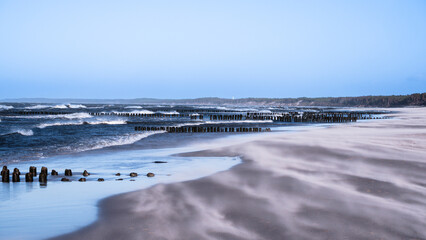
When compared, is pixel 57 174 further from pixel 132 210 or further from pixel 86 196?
pixel 132 210

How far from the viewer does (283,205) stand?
22.5 ft

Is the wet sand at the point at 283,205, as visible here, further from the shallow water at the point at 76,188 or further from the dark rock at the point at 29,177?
the dark rock at the point at 29,177

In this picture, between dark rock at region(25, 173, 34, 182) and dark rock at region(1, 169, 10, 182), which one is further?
dark rock at region(25, 173, 34, 182)

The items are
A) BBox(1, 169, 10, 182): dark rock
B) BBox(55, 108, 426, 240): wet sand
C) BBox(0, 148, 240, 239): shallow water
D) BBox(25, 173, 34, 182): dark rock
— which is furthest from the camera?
BBox(25, 173, 34, 182): dark rock

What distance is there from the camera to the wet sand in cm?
548

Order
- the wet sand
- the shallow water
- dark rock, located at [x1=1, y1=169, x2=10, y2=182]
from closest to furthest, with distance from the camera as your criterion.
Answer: the wet sand, the shallow water, dark rock, located at [x1=1, y1=169, x2=10, y2=182]

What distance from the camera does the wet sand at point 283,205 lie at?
5.48 metres

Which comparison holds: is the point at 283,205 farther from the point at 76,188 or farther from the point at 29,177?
the point at 29,177

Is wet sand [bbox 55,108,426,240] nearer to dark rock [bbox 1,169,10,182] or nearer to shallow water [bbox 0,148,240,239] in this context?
shallow water [bbox 0,148,240,239]

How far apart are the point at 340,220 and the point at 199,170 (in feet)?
19.0

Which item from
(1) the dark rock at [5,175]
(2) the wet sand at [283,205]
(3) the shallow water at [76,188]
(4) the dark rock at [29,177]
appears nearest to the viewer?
(2) the wet sand at [283,205]

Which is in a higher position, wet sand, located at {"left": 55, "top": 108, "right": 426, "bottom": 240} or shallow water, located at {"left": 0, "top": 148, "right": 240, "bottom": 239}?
wet sand, located at {"left": 55, "top": 108, "right": 426, "bottom": 240}

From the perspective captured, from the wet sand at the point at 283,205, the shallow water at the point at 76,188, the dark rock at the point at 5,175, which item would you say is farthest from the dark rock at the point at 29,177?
the wet sand at the point at 283,205

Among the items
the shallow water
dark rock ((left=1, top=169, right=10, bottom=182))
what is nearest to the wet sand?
the shallow water
